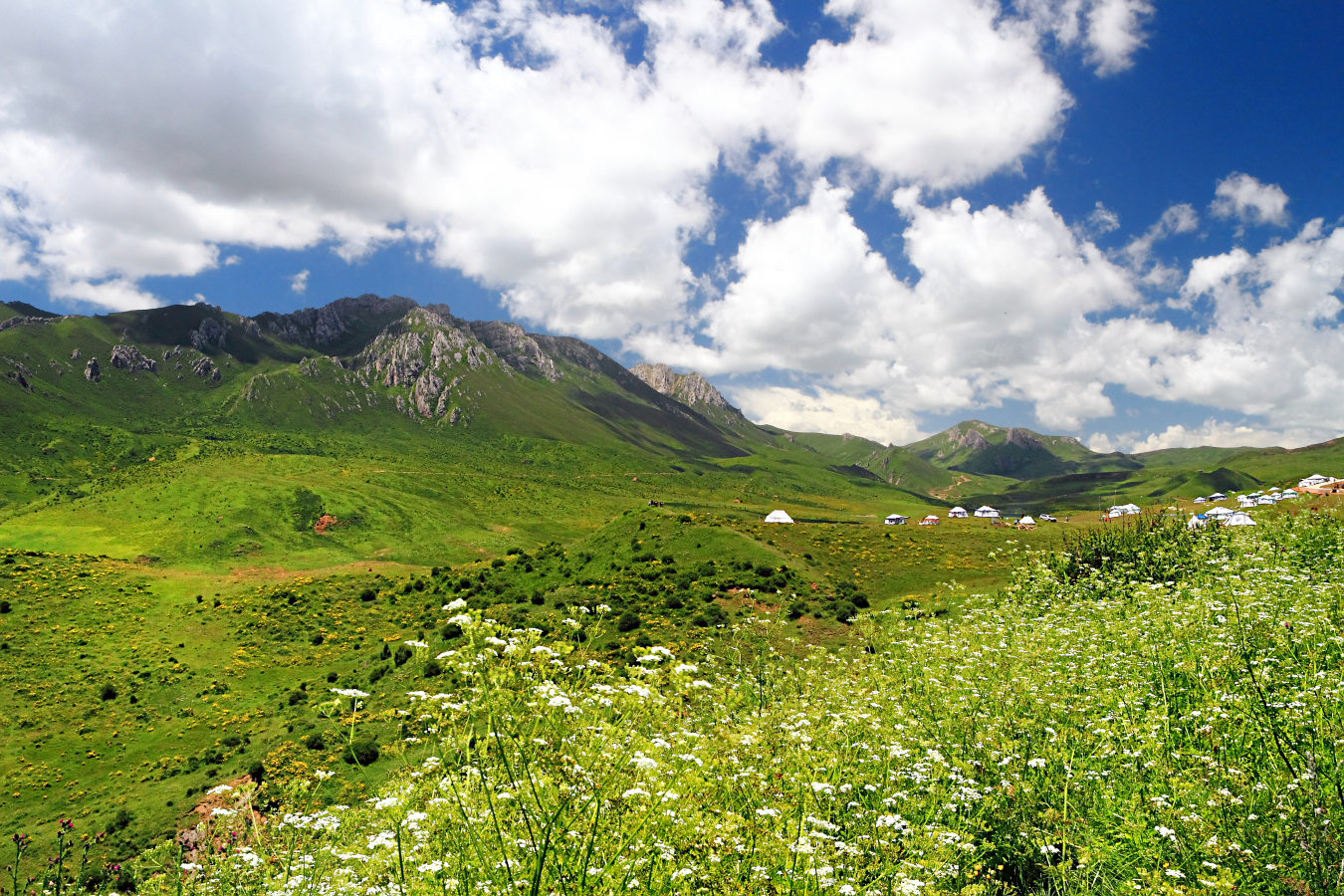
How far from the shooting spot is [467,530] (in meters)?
109

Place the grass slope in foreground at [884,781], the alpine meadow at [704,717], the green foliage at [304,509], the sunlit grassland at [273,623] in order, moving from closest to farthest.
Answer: the grass slope in foreground at [884,781]
the alpine meadow at [704,717]
the sunlit grassland at [273,623]
the green foliage at [304,509]

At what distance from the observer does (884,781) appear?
9594mm

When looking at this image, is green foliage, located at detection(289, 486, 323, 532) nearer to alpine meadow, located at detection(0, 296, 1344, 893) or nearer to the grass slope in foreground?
alpine meadow, located at detection(0, 296, 1344, 893)

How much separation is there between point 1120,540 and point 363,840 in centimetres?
Answer: 3811

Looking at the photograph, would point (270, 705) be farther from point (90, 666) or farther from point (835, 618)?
point (835, 618)

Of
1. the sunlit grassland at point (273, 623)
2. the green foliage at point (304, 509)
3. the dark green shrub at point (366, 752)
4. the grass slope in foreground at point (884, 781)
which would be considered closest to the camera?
the grass slope in foreground at point (884, 781)

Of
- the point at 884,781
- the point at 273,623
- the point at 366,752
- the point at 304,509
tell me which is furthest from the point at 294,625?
the point at 304,509

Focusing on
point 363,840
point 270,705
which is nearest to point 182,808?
point 270,705

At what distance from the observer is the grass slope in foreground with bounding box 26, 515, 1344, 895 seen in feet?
20.7

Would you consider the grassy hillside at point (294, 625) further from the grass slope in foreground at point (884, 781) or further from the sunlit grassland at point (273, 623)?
the grass slope in foreground at point (884, 781)

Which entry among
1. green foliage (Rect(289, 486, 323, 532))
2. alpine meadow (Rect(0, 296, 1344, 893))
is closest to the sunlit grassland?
alpine meadow (Rect(0, 296, 1344, 893))

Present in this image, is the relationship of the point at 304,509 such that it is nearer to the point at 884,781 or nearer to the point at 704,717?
the point at 704,717

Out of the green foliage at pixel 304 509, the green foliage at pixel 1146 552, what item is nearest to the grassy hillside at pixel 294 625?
the green foliage at pixel 1146 552

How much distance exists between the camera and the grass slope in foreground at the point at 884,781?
6.32 m
